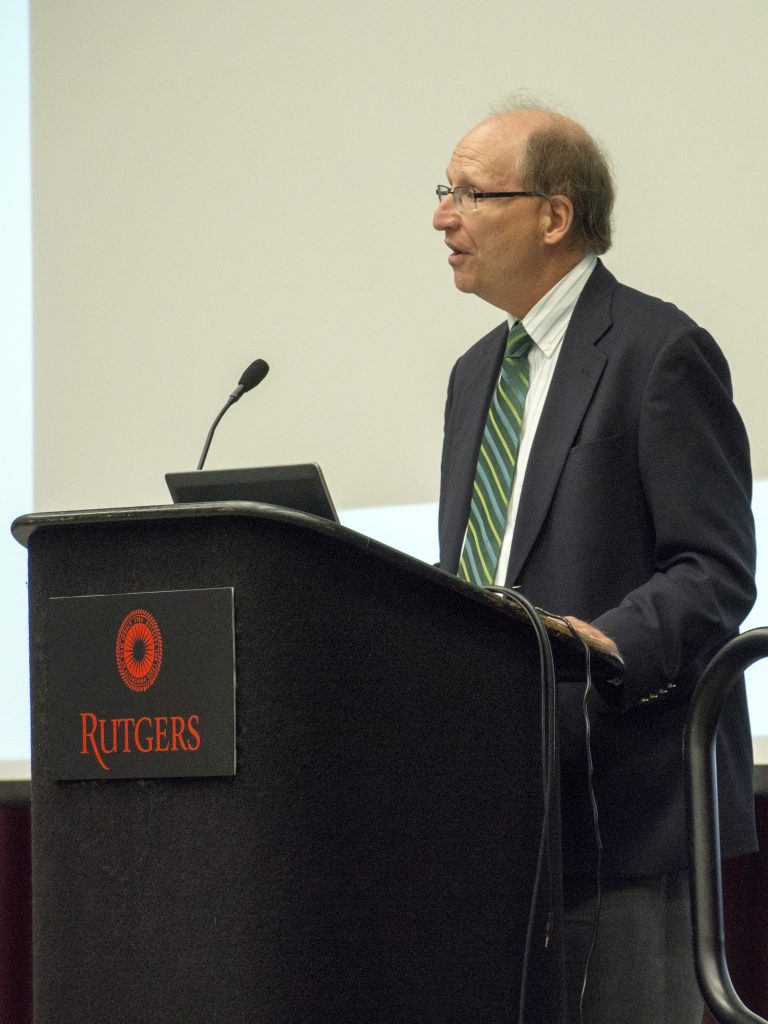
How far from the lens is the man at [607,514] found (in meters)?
1.64

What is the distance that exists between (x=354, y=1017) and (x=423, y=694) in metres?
0.27

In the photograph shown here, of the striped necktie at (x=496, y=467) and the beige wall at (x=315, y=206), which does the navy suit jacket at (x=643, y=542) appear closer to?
the striped necktie at (x=496, y=467)

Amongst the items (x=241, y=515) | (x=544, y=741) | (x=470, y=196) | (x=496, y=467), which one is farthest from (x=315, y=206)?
(x=241, y=515)

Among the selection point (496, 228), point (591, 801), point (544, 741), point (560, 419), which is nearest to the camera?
point (544, 741)

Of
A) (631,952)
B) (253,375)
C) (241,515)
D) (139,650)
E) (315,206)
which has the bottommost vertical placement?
(631,952)

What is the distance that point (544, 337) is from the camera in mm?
2035

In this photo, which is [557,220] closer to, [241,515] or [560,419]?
[560,419]

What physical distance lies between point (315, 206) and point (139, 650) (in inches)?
88.1

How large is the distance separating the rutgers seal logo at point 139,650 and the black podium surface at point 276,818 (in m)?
0.03

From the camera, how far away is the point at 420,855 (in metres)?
1.18

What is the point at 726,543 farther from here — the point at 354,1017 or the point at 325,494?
the point at 354,1017

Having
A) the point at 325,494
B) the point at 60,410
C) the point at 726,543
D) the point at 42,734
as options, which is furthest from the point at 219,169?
the point at 42,734

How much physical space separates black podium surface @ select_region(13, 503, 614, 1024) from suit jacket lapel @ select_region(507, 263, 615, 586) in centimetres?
59

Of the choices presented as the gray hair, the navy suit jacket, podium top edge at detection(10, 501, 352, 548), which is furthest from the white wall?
podium top edge at detection(10, 501, 352, 548)
